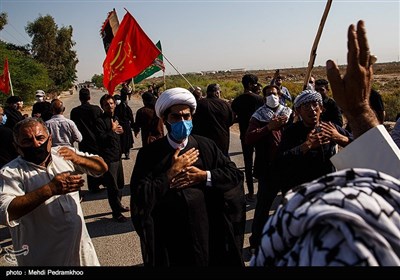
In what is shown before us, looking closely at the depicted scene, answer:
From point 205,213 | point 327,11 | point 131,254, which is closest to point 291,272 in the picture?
point 205,213

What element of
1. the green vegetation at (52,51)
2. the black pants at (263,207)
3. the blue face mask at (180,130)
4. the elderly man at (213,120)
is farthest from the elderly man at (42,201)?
the green vegetation at (52,51)

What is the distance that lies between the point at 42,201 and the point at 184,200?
0.88 m

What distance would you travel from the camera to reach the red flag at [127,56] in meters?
5.26

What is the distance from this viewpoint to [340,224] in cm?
77

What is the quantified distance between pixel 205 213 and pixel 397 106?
15768 millimetres

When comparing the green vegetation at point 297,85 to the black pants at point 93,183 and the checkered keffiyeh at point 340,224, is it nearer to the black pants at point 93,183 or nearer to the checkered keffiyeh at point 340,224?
the black pants at point 93,183

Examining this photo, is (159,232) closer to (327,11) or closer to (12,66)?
(327,11)

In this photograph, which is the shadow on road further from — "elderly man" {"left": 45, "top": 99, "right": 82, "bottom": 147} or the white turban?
the white turban

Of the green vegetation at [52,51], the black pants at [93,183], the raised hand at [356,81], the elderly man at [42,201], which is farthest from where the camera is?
the green vegetation at [52,51]

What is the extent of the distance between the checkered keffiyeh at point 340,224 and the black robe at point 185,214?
1.45 m

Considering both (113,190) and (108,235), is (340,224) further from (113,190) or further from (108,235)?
(113,190)

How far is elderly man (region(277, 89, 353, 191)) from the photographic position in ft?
9.24

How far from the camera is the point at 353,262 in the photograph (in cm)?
75

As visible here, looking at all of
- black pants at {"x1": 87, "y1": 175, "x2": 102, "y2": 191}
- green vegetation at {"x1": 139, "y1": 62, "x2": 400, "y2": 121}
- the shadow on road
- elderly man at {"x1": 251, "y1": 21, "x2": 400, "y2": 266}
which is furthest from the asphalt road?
green vegetation at {"x1": 139, "y1": 62, "x2": 400, "y2": 121}
